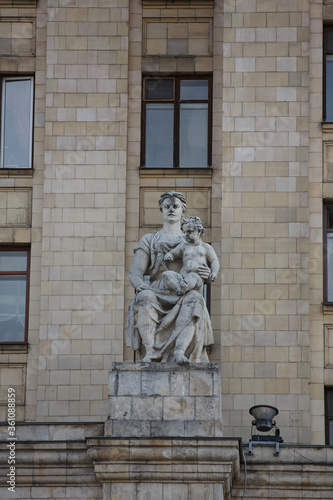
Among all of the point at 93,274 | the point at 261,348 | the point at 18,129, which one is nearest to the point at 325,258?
the point at 261,348

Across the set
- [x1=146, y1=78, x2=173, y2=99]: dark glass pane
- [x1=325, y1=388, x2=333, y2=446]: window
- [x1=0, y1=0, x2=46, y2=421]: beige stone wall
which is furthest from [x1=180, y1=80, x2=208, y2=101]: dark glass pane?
[x1=325, y1=388, x2=333, y2=446]: window

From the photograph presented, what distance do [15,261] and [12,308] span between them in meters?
1.00

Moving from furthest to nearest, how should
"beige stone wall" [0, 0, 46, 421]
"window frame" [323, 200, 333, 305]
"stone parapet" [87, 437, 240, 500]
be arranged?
"window frame" [323, 200, 333, 305]
"beige stone wall" [0, 0, 46, 421]
"stone parapet" [87, 437, 240, 500]

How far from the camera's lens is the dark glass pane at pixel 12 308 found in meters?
34.5

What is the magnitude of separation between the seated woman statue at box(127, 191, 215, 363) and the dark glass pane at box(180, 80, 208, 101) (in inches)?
275

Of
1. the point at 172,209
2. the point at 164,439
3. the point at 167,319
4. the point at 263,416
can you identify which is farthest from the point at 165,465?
the point at 172,209

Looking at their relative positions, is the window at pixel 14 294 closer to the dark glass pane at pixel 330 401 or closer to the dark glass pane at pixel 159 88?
the dark glass pane at pixel 159 88

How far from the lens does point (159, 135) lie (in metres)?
35.7

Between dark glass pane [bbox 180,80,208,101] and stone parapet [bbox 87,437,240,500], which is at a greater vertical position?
dark glass pane [bbox 180,80,208,101]

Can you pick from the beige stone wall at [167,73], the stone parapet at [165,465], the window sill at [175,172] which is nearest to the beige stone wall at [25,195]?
the beige stone wall at [167,73]

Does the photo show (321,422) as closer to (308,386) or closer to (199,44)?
(308,386)

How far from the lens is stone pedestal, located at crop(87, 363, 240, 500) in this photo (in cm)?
2756

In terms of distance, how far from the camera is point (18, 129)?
118ft

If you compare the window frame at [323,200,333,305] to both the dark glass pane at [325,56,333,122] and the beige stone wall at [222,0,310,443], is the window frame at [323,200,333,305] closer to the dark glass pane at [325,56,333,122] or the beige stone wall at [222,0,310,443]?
the beige stone wall at [222,0,310,443]
